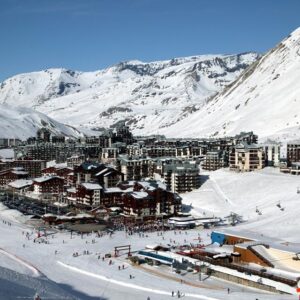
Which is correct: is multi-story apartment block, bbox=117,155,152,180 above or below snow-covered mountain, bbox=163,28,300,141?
below

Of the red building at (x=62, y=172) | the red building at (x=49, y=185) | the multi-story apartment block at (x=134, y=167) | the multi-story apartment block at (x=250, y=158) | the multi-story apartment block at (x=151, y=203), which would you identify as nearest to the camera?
the multi-story apartment block at (x=151, y=203)

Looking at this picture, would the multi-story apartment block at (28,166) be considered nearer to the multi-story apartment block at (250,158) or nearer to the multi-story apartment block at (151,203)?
the multi-story apartment block at (250,158)

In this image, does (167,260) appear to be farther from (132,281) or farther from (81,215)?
(81,215)

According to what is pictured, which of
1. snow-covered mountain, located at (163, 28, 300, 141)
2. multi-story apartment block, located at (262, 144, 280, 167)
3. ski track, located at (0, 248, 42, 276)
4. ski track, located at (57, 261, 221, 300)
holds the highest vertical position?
snow-covered mountain, located at (163, 28, 300, 141)

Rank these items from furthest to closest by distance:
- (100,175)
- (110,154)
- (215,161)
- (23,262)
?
(110,154) → (215,161) → (100,175) → (23,262)

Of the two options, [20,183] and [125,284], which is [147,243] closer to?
[125,284]

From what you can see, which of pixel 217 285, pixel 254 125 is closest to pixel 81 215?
pixel 217 285

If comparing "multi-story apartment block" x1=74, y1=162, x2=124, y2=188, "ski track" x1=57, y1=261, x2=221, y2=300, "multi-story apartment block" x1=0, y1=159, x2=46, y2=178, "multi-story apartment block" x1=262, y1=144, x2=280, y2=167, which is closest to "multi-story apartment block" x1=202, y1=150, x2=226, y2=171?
"multi-story apartment block" x1=262, y1=144, x2=280, y2=167

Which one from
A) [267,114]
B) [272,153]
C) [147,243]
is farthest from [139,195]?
[267,114]

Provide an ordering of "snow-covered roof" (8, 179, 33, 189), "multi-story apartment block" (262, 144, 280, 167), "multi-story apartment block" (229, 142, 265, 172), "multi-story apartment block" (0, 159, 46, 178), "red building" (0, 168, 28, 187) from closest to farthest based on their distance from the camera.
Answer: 1. "multi-story apartment block" (229, 142, 265, 172)
2. "multi-story apartment block" (262, 144, 280, 167)
3. "snow-covered roof" (8, 179, 33, 189)
4. "red building" (0, 168, 28, 187)
5. "multi-story apartment block" (0, 159, 46, 178)

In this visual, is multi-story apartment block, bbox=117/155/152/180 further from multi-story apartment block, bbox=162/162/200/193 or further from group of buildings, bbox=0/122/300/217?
multi-story apartment block, bbox=162/162/200/193

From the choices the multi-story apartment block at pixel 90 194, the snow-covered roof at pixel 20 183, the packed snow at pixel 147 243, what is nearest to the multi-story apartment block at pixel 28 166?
the snow-covered roof at pixel 20 183
